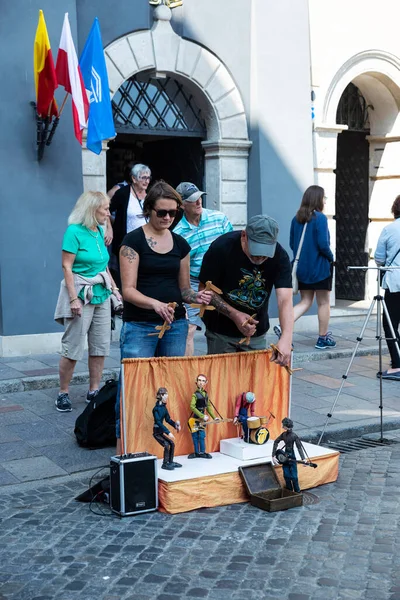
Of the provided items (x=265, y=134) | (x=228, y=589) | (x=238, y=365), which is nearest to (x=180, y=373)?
(x=238, y=365)

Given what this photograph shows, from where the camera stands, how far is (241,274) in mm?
5844

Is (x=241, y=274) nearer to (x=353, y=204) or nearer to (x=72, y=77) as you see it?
(x=72, y=77)

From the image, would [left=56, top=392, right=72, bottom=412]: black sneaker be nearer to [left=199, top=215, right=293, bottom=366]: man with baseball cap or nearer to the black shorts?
[left=199, top=215, right=293, bottom=366]: man with baseball cap

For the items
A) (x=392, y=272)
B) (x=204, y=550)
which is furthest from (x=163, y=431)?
(x=392, y=272)

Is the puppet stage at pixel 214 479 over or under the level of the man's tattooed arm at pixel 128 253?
under

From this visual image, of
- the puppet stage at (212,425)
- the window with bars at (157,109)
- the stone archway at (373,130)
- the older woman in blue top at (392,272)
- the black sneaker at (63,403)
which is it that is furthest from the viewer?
the stone archway at (373,130)

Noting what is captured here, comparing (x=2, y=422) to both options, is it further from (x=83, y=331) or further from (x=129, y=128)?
(x=129, y=128)

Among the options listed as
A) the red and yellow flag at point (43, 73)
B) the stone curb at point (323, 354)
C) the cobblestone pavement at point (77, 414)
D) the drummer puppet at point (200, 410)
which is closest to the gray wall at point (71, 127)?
the red and yellow flag at point (43, 73)

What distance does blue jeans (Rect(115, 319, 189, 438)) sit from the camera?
5.81m

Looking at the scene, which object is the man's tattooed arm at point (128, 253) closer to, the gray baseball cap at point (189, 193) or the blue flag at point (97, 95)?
the gray baseball cap at point (189, 193)

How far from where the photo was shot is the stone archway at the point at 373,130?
12562 millimetres

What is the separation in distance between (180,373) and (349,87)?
9.18m

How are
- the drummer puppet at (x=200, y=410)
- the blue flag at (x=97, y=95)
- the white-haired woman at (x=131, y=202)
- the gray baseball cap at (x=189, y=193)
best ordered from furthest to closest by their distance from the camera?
1. the white-haired woman at (x=131, y=202)
2. the blue flag at (x=97, y=95)
3. the gray baseball cap at (x=189, y=193)
4. the drummer puppet at (x=200, y=410)

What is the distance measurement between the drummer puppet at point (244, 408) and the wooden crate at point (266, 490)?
35 centimetres
